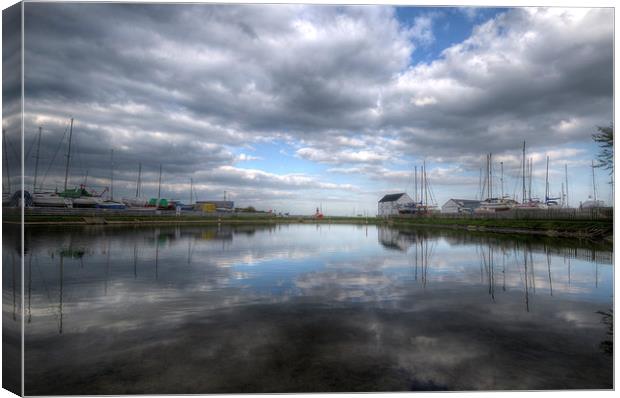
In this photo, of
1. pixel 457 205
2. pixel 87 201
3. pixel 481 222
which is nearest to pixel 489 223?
pixel 481 222

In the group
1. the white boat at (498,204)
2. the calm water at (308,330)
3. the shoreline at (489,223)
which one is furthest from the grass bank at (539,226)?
the calm water at (308,330)

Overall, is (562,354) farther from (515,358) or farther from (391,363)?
(391,363)

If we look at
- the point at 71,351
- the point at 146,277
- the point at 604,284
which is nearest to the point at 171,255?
the point at 146,277

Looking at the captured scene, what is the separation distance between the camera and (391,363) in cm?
627

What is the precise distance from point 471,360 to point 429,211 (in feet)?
301

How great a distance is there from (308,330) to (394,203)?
122m

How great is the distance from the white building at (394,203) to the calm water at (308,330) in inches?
4178

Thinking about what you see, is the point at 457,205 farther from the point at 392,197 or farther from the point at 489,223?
Result: the point at 489,223

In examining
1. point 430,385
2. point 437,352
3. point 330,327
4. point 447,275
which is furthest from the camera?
point 447,275

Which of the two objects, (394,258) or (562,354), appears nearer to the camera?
(562,354)

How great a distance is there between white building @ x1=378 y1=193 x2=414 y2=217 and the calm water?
10613 cm

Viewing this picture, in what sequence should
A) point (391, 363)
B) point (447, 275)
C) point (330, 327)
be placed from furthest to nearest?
point (447, 275) → point (330, 327) → point (391, 363)

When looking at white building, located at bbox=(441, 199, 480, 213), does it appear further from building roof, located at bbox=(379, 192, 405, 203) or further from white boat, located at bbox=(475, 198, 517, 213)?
white boat, located at bbox=(475, 198, 517, 213)

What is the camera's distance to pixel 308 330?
26.0ft
